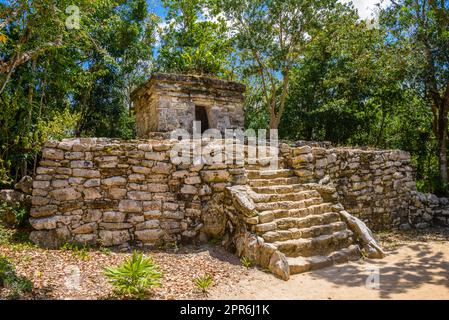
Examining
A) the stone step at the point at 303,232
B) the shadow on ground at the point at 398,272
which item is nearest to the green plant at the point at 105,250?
the stone step at the point at 303,232

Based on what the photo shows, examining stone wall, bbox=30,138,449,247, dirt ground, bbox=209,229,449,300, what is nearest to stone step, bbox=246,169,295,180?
stone wall, bbox=30,138,449,247

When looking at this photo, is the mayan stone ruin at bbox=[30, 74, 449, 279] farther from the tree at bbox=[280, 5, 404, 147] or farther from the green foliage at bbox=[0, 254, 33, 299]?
the tree at bbox=[280, 5, 404, 147]

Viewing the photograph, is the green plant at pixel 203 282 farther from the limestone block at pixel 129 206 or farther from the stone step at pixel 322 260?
the limestone block at pixel 129 206

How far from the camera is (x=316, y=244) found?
5148 mm

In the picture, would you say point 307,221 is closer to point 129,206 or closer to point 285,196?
point 285,196

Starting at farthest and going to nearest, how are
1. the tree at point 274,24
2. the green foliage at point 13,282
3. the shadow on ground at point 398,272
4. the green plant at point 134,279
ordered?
the tree at point 274,24
the shadow on ground at point 398,272
the green plant at point 134,279
the green foliage at point 13,282

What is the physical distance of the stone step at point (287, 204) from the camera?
5.43 m

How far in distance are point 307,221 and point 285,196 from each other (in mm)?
652

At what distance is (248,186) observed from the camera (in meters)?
5.87

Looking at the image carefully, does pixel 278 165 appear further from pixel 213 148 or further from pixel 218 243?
pixel 218 243

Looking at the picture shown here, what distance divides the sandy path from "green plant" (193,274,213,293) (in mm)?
115

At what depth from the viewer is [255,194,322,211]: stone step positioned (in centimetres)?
543

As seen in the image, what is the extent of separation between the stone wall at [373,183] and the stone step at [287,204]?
2.20 feet
